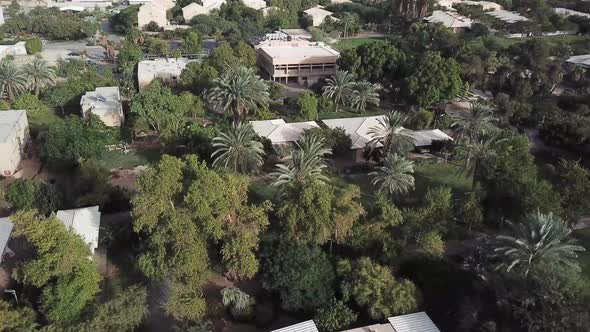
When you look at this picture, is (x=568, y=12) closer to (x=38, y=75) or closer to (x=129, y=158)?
(x=129, y=158)

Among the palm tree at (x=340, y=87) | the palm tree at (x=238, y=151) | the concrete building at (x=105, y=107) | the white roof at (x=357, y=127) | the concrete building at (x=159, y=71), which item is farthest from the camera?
the concrete building at (x=159, y=71)

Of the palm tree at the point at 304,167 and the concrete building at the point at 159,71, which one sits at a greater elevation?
the palm tree at the point at 304,167

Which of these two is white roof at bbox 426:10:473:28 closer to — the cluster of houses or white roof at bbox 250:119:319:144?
white roof at bbox 250:119:319:144

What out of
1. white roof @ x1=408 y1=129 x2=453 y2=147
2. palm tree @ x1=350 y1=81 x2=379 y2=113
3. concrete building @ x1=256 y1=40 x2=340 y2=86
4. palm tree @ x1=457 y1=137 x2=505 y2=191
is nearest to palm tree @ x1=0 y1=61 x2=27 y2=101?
concrete building @ x1=256 y1=40 x2=340 y2=86

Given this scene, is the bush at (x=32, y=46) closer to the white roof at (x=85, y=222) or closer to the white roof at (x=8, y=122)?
the white roof at (x=8, y=122)

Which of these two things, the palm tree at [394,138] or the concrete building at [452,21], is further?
the concrete building at [452,21]

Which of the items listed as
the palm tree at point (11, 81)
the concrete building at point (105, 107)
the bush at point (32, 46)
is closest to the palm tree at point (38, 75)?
the palm tree at point (11, 81)

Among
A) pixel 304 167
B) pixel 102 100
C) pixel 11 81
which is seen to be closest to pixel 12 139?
pixel 102 100
